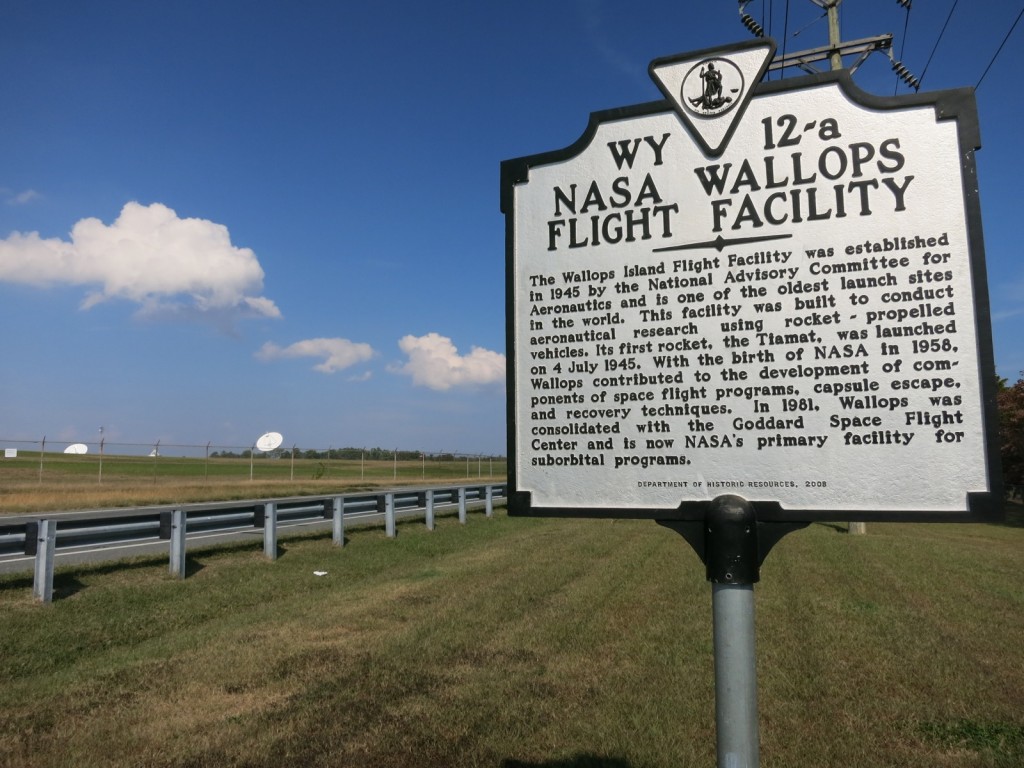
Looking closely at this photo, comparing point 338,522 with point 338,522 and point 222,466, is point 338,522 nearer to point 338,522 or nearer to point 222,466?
point 338,522

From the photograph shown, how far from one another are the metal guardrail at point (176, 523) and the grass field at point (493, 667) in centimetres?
42

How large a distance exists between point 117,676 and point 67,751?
1473 millimetres

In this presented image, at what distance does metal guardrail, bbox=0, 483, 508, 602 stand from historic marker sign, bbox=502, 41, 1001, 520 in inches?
292

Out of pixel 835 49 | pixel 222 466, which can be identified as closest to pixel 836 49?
pixel 835 49

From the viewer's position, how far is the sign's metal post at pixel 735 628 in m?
2.43

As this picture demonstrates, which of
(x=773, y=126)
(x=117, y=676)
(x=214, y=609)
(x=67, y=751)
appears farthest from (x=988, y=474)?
(x=214, y=609)

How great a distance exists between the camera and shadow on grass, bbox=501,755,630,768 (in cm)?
391

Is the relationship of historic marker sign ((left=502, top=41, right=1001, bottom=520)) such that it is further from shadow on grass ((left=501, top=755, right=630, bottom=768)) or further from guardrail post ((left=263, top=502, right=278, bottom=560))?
guardrail post ((left=263, top=502, right=278, bottom=560))

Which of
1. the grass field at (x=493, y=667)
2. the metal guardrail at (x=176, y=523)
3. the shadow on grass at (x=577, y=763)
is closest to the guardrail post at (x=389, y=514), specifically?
the metal guardrail at (x=176, y=523)

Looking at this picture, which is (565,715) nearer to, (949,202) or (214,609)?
(949,202)

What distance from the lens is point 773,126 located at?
2.73 metres

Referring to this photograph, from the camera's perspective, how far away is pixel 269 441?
122 ft

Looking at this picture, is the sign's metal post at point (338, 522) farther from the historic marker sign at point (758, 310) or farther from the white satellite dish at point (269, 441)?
the white satellite dish at point (269, 441)

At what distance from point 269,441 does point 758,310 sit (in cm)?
3712
